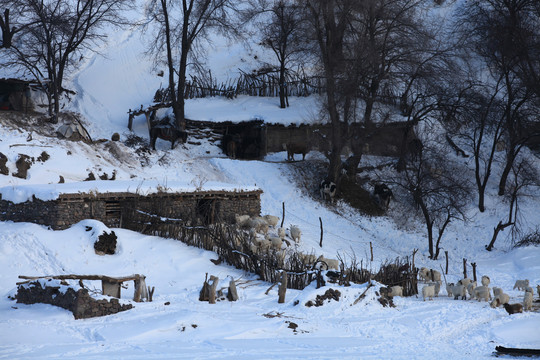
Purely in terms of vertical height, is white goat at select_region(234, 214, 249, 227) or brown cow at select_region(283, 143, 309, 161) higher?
brown cow at select_region(283, 143, 309, 161)

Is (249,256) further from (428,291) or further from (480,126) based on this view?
(480,126)

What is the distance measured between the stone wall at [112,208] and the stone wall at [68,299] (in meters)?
4.77

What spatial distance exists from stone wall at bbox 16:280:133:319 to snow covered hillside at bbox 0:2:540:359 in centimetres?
22

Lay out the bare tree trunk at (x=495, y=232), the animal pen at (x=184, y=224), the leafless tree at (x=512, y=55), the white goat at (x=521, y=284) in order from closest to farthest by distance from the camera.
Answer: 1. the animal pen at (x=184, y=224)
2. the white goat at (x=521, y=284)
3. the bare tree trunk at (x=495, y=232)
4. the leafless tree at (x=512, y=55)

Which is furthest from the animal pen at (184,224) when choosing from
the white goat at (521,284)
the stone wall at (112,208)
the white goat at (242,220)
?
the white goat at (521,284)


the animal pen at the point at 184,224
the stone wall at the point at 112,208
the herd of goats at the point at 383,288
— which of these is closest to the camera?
the herd of goats at the point at 383,288

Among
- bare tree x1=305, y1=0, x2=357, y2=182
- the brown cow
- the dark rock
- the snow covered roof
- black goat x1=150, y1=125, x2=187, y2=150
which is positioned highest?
bare tree x1=305, y1=0, x2=357, y2=182

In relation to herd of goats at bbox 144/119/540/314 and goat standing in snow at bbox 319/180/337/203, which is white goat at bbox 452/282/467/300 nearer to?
herd of goats at bbox 144/119/540/314

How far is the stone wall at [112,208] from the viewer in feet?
61.3

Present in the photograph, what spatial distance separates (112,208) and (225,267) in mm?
4232

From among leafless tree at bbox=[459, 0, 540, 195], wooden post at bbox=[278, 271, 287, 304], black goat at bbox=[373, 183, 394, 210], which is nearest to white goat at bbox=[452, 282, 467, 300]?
wooden post at bbox=[278, 271, 287, 304]

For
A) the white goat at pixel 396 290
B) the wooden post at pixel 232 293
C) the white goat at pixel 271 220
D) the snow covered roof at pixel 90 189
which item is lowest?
the white goat at pixel 396 290

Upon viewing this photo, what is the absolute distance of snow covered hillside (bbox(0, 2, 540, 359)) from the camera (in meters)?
11.5

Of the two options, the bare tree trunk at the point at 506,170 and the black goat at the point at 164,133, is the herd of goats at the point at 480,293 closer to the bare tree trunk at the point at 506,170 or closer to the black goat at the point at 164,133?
the bare tree trunk at the point at 506,170
